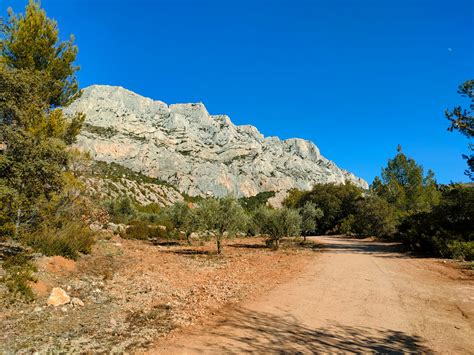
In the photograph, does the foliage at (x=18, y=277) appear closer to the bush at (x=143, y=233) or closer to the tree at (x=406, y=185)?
the bush at (x=143, y=233)

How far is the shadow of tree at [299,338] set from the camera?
5.52 meters

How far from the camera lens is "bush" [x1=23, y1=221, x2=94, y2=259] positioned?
39.6 ft

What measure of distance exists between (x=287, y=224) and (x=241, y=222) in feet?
17.3

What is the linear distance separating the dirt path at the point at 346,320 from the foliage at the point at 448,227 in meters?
8.08

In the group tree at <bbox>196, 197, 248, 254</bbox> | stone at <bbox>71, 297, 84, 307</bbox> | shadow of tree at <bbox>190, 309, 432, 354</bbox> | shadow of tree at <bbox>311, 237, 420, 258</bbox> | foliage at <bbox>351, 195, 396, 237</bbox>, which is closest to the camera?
shadow of tree at <bbox>190, 309, 432, 354</bbox>

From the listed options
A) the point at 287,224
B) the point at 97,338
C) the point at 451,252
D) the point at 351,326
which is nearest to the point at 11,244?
the point at 97,338

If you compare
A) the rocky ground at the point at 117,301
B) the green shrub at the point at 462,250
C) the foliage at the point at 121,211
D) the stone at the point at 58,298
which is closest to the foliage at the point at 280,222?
the rocky ground at the point at 117,301

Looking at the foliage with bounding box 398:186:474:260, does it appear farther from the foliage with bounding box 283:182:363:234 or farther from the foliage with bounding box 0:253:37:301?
the foliage with bounding box 283:182:363:234

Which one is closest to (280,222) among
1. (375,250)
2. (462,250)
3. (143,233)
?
(375,250)

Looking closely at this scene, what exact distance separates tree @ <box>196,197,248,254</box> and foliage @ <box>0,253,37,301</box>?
12.7 metres

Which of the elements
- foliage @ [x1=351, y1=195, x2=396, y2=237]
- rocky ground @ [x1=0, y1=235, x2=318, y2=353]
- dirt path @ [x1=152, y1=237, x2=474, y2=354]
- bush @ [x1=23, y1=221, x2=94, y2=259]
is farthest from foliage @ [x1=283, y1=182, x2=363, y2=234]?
bush @ [x1=23, y1=221, x2=94, y2=259]

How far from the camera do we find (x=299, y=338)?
19.6 feet

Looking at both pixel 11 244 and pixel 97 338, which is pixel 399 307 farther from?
pixel 11 244

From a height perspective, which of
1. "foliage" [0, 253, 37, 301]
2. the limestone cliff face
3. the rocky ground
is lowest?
the rocky ground
